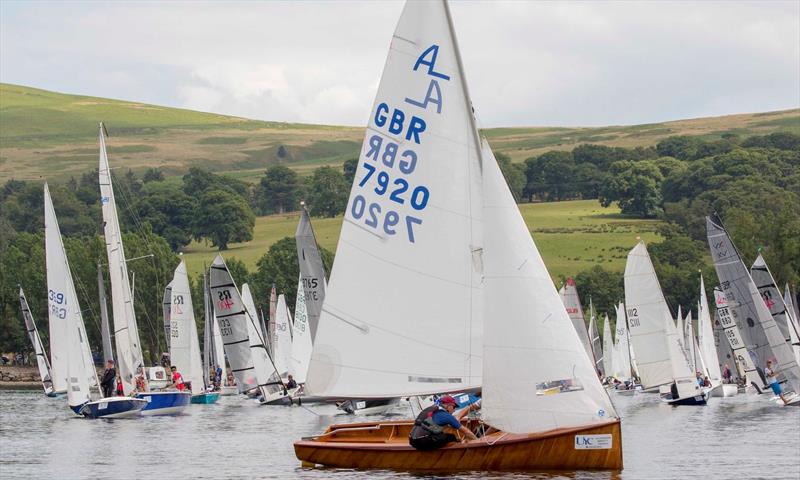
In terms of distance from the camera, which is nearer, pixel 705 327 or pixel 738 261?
pixel 738 261

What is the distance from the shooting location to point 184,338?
255ft

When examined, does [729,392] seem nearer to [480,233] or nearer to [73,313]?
[73,313]

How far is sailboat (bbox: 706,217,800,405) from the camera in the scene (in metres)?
58.9

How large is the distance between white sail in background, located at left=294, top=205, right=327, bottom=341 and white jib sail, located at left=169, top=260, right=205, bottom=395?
12.2 metres

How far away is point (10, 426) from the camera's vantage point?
5694 cm

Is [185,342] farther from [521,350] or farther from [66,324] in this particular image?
[521,350]

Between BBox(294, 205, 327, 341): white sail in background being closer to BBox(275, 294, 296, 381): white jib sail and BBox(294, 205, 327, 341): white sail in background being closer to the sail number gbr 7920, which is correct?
BBox(275, 294, 296, 381): white jib sail

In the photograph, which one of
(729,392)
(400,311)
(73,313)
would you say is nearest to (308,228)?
(73,313)

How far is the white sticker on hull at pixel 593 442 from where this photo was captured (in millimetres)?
30797

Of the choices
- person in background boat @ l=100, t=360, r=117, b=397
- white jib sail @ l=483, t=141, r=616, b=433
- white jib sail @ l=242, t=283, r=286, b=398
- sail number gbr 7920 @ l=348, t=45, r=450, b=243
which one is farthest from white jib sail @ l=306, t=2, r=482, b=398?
white jib sail @ l=242, t=283, r=286, b=398

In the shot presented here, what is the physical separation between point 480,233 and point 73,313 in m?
30.6

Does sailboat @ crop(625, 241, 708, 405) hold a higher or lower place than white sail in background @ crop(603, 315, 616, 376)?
higher

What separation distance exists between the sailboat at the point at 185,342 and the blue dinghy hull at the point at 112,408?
19.1m

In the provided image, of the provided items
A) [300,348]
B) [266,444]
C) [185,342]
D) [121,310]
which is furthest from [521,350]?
[185,342]
